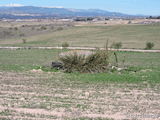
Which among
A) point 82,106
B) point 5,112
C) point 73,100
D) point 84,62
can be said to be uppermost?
point 5,112

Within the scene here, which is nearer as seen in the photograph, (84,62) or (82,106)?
(82,106)

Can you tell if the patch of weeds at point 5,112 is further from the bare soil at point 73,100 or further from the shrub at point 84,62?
the shrub at point 84,62

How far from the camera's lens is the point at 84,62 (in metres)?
28.0

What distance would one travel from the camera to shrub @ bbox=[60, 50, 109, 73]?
91.6 ft

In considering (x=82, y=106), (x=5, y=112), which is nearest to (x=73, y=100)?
(x=82, y=106)

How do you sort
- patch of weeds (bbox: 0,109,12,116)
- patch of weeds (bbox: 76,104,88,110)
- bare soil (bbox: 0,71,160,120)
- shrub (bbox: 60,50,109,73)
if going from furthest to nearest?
shrub (bbox: 60,50,109,73)
patch of weeds (bbox: 76,104,88,110)
bare soil (bbox: 0,71,160,120)
patch of weeds (bbox: 0,109,12,116)

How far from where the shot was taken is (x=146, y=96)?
699 inches

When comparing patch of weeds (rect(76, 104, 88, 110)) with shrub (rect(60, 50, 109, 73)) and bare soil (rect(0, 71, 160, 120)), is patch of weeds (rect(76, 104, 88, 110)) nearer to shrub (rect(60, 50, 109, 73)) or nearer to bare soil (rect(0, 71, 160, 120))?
bare soil (rect(0, 71, 160, 120))

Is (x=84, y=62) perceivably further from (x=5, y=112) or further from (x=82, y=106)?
(x=5, y=112)

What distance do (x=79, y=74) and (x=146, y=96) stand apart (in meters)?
9.56

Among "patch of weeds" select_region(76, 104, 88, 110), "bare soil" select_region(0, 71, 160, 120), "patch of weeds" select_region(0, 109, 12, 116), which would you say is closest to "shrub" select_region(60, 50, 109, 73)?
"bare soil" select_region(0, 71, 160, 120)

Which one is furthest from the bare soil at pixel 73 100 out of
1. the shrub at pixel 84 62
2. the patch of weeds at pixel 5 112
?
the shrub at pixel 84 62

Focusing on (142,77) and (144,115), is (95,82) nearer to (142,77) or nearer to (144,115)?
(142,77)

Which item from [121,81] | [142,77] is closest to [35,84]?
[121,81]
